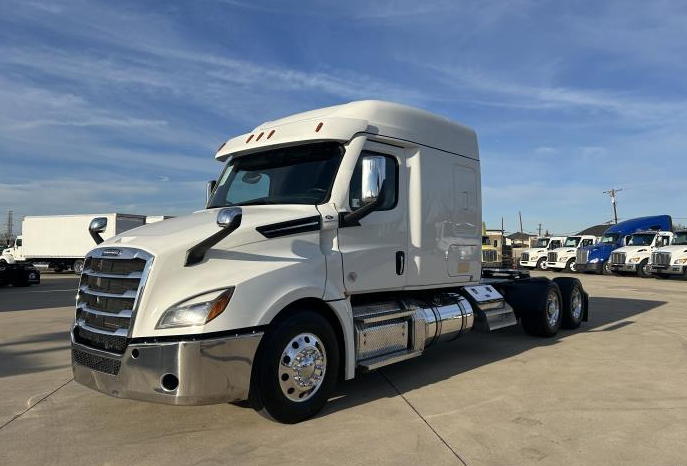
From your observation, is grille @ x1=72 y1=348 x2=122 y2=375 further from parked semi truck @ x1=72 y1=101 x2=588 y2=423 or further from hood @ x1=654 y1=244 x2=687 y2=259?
hood @ x1=654 y1=244 x2=687 y2=259

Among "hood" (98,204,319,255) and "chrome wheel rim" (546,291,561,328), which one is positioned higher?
"hood" (98,204,319,255)

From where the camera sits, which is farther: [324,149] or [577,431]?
[324,149]

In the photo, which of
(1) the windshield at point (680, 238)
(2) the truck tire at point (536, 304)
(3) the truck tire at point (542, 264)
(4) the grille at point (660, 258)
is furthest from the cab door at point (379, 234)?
(3) the truck tire at point (542, 264)

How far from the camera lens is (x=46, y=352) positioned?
760cm

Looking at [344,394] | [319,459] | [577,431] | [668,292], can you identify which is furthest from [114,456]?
[668,292]

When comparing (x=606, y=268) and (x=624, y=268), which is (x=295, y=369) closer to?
(x=624, y=268)

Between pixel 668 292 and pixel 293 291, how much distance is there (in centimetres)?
1695

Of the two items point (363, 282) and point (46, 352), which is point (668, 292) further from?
point (46, 352)

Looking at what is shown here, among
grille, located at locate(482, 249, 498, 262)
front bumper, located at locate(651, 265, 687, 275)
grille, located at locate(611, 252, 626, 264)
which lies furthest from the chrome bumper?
grille, located at locate(611, 252, 626, 264)

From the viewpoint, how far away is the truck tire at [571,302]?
9.03 metres

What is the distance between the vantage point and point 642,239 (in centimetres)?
2727

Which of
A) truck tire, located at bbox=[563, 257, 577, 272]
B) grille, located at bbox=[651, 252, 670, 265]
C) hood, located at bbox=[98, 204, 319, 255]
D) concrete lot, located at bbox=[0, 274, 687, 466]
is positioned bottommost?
concrete lot, located at bbox=[0, 274, 687, 466]

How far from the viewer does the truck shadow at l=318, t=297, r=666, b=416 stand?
17.4 ft

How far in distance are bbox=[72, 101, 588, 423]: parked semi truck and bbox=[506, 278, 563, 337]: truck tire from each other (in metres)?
1.79
